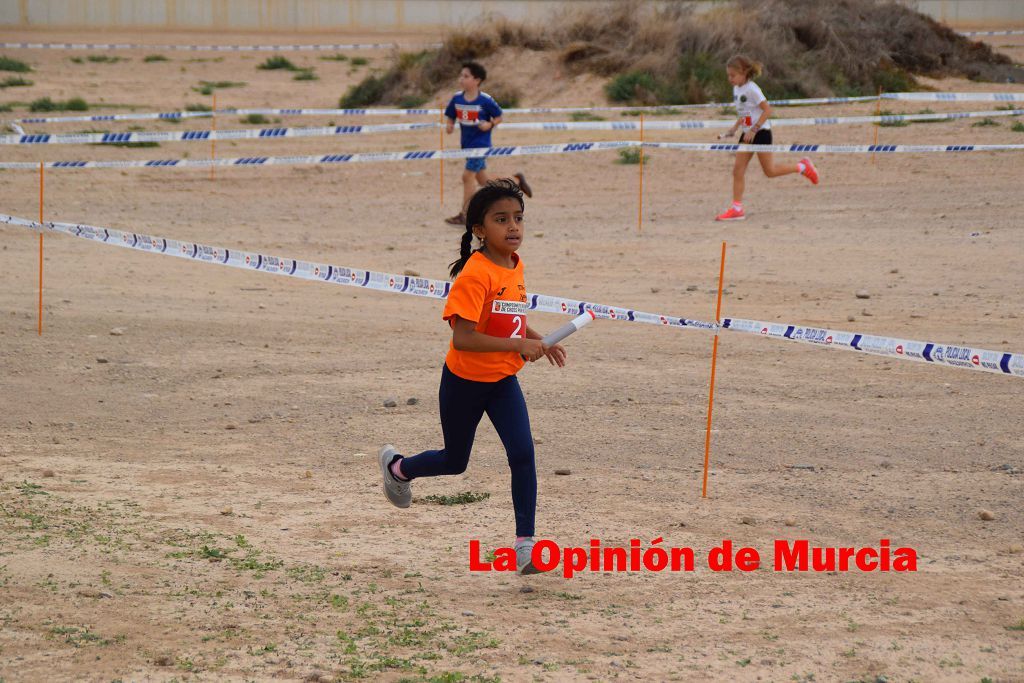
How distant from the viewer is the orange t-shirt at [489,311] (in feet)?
19.4

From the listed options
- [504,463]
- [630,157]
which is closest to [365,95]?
[630,157]

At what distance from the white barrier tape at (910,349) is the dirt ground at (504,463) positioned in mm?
798

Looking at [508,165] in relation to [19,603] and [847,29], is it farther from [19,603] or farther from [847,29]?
[19,603]

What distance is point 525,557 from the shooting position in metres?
6.05

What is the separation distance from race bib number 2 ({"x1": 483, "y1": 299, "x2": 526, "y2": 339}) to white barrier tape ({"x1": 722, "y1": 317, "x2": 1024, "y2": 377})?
212 centimetres

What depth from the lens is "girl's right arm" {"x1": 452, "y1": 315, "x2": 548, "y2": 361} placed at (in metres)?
5.84

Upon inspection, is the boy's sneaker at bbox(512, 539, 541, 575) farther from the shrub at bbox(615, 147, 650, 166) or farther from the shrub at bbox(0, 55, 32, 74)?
the shrub at bbox(0, 55, 32, 74)

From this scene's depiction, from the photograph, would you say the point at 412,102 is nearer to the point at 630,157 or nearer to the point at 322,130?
the point at 630,157

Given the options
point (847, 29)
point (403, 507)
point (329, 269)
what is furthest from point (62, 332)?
point (847, 29)

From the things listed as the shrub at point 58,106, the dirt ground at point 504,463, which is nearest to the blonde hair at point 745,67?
the dirt ground at point 504,463

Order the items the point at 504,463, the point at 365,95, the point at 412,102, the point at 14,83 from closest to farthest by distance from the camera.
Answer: the point at 504,463, the point at 412,102, the point at 365,95, the point at 14,83

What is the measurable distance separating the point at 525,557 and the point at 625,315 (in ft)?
9.68

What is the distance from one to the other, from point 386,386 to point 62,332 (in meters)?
3.27

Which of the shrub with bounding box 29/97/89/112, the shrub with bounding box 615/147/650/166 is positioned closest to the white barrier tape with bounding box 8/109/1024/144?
the shrub with bounding box 615/147/650/166
